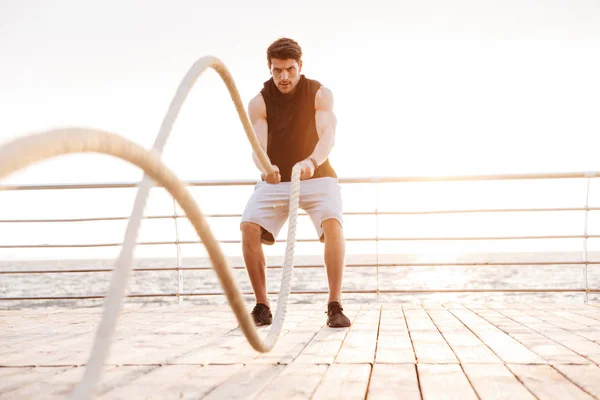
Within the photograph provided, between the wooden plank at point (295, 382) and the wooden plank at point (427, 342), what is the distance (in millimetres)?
346

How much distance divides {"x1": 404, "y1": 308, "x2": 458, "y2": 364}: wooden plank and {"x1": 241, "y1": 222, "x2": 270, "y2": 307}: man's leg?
68 cm

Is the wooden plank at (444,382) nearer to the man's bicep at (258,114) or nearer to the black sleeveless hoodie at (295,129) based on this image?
the black sleeveless hoodie at (295,129)

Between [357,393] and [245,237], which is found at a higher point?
[245,237]

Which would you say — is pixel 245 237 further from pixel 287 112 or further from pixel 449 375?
pixel 449 375

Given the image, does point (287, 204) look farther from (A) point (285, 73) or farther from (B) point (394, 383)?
(B) point (394, 383)

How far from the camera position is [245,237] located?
2.88 m

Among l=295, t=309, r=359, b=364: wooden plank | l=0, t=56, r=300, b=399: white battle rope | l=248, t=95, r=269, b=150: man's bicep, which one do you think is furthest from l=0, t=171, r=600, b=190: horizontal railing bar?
l=0, t=56, r=300, b=399: white battle rope

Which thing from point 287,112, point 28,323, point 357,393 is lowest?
point 28,323

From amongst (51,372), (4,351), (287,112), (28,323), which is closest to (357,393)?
(51,372)

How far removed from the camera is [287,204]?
2883 mm

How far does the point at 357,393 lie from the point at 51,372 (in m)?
0.93

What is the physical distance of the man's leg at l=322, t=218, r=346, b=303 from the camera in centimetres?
284

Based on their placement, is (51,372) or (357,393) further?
(51,372)

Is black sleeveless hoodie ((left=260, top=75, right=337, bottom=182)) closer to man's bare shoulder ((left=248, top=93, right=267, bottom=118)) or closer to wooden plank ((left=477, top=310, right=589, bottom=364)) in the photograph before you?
man's bare shoulder ((left=248, top=93, right=267, bottom=118))
